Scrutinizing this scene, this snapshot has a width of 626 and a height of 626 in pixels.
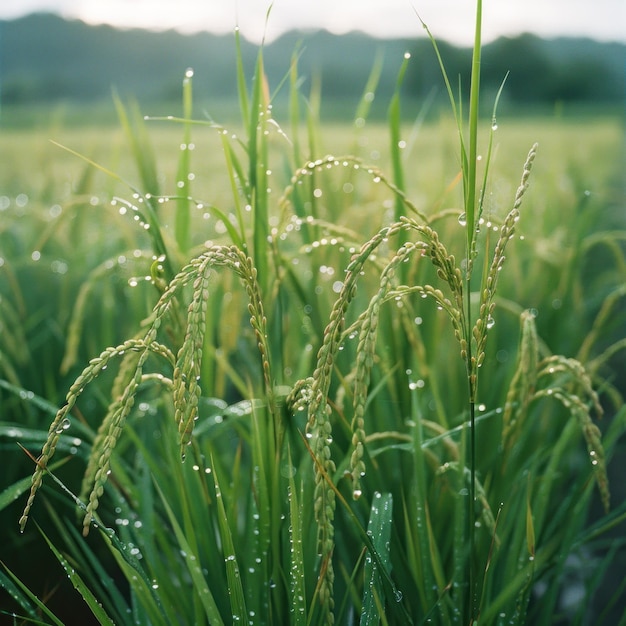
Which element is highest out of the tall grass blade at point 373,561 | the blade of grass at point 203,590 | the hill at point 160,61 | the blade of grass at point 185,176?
the hill at point 160,61

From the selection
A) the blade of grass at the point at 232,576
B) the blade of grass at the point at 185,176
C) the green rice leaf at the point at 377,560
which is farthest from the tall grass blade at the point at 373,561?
the blade of grass at the point at 185,176

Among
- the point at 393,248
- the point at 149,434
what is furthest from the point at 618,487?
the point at 149,434

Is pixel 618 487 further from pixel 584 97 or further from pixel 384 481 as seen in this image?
pixel 584 97

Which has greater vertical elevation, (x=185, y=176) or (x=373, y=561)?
(x=185, y=176)

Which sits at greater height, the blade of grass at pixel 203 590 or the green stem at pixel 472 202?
the green stem at pixel 472 202

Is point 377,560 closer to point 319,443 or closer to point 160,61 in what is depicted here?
point 319,443

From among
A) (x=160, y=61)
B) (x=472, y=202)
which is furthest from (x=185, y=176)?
(x=160, y=61)

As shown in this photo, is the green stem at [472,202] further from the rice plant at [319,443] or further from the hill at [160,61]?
the hill at [160,61]

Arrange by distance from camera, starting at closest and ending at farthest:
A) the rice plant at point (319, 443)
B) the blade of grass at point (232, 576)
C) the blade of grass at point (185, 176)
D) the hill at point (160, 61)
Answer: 1. the rice plant at point (319, 443)
2. the blade of grass at point (232, 576)
3. the blade of grass at point (185, 176)
4. the hill at point (160, 61)

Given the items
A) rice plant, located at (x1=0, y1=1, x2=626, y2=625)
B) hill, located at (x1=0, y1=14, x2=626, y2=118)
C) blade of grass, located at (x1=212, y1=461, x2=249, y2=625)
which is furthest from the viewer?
hill, located at (x1=0, y1=14, x2=626, y2=118)

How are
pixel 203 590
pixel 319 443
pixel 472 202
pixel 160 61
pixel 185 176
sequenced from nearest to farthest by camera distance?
pixel 319 443 → pixel 472 202 → pixel 203 590 → pixel 185 176 → pixel 160 61

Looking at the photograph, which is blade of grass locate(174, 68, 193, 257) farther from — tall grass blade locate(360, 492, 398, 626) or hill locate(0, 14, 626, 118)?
hill locate(0, 14, 626, 118)

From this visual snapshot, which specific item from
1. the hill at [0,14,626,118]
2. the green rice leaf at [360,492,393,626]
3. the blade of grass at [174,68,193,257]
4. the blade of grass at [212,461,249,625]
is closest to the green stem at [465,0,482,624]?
the green rice leaf at [360,492,393,626]

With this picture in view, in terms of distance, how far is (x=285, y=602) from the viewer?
0.74 metres
